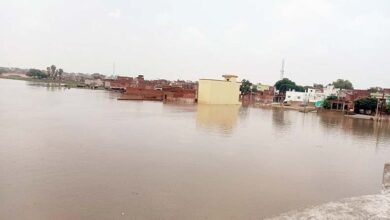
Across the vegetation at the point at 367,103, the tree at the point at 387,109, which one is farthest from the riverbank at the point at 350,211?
the tree at the point at 387,109

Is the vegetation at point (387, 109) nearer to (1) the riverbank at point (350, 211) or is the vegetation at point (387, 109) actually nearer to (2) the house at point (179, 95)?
(2) the house at point (179, 95)

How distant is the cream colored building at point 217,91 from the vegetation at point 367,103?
16.9m

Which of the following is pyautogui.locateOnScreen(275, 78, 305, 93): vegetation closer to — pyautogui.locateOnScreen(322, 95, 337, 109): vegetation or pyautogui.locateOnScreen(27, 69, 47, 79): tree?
pyautogui.locateOnScreen(322, 95, 337, 109): vegetation

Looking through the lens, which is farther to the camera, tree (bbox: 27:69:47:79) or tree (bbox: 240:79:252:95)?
tree (bbox: 27:69:47:79)

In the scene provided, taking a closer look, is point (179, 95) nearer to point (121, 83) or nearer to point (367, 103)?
point (367, 103)

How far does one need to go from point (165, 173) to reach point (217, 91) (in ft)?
130

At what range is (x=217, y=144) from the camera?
17.5 metres

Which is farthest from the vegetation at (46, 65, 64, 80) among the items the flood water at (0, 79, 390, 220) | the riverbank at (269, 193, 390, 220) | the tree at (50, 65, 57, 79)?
the riverbank at (269, 193, 390, 220)

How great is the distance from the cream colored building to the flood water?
29298 mm

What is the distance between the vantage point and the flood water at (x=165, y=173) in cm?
823

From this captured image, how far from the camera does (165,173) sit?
446 inches

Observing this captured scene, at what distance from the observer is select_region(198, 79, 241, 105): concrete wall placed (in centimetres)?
4997

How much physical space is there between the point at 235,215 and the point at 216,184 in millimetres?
2388

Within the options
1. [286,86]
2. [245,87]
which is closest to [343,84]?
[286,86]
